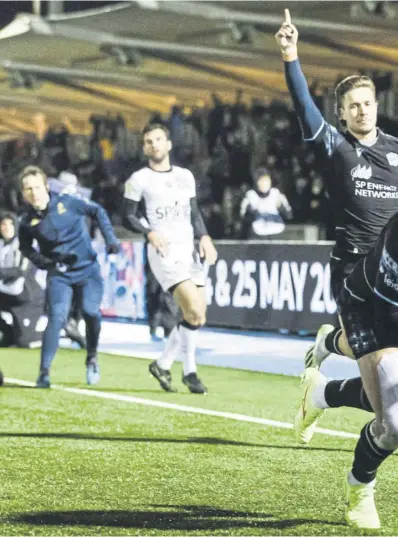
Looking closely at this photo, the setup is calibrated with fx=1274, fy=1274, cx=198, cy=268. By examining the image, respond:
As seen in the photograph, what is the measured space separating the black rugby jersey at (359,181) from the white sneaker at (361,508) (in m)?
1.89

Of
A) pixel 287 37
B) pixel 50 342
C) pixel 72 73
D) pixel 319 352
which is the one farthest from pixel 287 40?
pixel 72 73

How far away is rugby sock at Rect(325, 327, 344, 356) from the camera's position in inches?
291

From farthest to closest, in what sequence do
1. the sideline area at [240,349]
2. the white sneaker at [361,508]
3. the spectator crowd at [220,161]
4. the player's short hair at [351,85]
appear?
the spectator crowd at [220,161], the sideline area at [240,349], the player's short hair at [351,85], the white sneaker at [361,508]

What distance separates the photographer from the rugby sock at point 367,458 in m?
5.15

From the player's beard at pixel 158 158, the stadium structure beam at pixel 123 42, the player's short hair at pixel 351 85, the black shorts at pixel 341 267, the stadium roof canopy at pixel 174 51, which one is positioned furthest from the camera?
the stadium structure beam at pixel 123 42

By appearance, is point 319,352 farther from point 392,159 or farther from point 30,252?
point 30,252

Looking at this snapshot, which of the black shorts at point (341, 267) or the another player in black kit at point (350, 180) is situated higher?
the another player in black kit at point (350, 180)

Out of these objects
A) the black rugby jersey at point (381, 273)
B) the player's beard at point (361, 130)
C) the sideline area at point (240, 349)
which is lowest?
the sideline area at point (240, 349)

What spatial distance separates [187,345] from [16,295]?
560cm

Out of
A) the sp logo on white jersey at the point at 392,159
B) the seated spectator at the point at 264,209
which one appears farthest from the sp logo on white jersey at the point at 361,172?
the seated spectator at the point at 264,209

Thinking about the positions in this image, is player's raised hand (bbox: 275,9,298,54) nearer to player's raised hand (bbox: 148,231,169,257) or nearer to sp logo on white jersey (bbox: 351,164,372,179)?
sp logo on white jersey (bbox: 351,164,372,179)

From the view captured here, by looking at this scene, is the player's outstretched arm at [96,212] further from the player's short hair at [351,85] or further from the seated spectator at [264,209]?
the seated spectator at [264,209]

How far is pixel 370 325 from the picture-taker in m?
5.07

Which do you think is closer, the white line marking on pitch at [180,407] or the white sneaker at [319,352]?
the white sneaker at [319,352]
